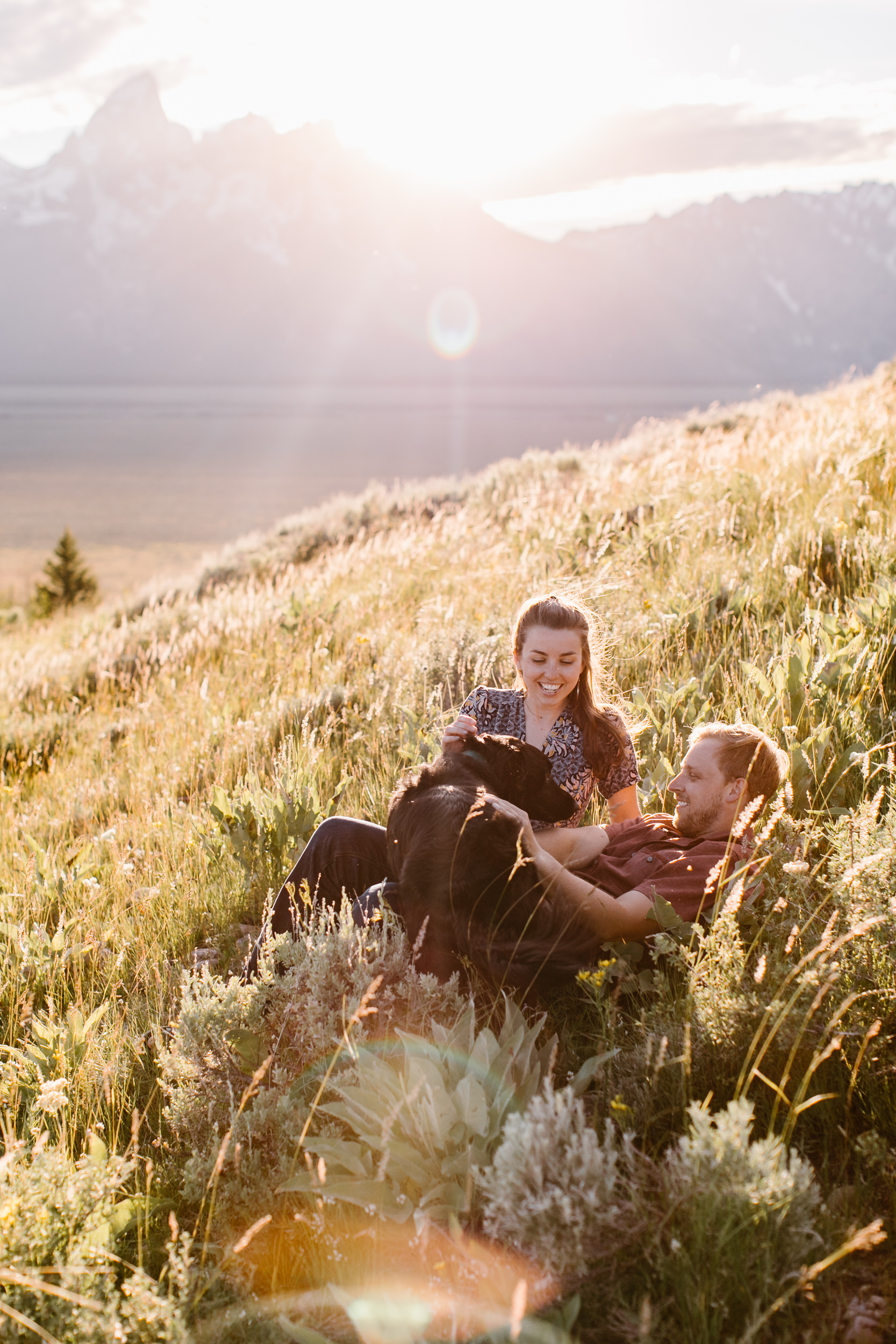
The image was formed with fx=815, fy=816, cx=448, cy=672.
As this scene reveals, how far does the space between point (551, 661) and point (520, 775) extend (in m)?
0.63

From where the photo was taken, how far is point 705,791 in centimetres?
269

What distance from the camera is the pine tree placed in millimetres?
31891

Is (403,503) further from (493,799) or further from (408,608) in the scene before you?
(493,799)

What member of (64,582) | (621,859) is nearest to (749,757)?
(621,859)

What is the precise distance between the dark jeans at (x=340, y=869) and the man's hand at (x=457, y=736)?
0.41 m

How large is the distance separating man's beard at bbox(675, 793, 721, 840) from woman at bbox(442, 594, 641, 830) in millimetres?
398

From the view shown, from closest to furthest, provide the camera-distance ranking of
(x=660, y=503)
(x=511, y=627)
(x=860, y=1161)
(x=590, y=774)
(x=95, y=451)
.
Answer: (x=860, y=1161)
(x=590, y=774)
(x=511, y=627)
(x=660, y=503)
(x=95, y=451)

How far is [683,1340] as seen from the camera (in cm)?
143

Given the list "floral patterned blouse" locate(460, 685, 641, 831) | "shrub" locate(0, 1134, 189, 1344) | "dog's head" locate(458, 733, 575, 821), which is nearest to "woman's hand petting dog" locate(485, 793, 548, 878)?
"dog's head" locate(458, 733, 575, 821)

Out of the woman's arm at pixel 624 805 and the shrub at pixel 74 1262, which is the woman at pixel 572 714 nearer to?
the woman's arm at pixel 624 805

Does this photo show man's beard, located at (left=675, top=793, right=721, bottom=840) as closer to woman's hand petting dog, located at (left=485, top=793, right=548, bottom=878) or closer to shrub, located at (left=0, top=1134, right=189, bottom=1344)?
woman's hand petting dog, located at (left=485, top=793, right=548, bottom=878)

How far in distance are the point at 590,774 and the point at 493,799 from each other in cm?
102

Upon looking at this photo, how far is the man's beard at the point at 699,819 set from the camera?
2.69 metres

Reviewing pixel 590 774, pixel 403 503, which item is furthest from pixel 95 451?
pixel 590 774
